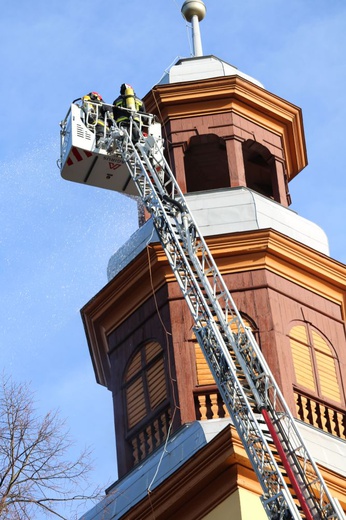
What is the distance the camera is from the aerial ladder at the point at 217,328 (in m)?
26.2

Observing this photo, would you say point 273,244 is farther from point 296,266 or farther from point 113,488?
point 113,488

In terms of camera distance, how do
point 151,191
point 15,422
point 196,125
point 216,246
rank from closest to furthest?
point 15,422 < point 151,191 < point 216,246 < point 196,125

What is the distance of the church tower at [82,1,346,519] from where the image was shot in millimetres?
32375

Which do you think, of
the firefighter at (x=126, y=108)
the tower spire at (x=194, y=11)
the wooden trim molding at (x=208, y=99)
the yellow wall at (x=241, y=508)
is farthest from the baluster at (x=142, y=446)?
the tower spire at (x=194, y=11)

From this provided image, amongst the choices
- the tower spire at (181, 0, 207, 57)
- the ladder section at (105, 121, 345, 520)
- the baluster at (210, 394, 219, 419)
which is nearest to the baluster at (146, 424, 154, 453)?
the baluster at (210, 394, 219, 419)

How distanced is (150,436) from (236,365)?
523 centimetres

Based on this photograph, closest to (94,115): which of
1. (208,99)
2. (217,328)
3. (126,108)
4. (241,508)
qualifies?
(126,108)

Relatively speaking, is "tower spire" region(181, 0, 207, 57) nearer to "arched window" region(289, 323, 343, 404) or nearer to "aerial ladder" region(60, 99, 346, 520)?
"aerial ladder" region(60, 99, 346, 520)

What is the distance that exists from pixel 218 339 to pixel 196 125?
8783mm

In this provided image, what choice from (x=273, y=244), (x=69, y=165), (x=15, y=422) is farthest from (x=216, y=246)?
(x=15, y=422)

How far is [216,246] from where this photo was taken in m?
33.6

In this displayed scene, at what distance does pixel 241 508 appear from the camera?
1140 inches

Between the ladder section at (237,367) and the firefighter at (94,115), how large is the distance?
0.29 meters

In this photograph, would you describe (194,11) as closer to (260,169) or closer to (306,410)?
(260,169)
